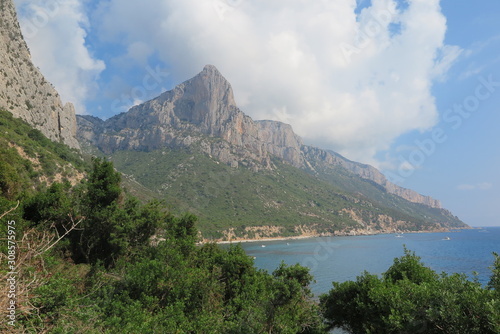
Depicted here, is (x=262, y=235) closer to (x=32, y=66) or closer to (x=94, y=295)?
(x=32, y=66)

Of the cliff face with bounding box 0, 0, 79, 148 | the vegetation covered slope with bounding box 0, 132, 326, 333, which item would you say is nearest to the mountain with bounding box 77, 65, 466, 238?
the cliff face with bounding box 0, 0, 79, 148

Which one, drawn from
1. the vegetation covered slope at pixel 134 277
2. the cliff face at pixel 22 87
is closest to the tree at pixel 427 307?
the vegetation covered slope at pixel 134 277

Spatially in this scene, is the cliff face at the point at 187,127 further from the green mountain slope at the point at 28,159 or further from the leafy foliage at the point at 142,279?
the leafy foliage at the point at 142,279

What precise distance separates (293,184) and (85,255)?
161107 millimetres

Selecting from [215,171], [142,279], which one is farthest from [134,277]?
[215,171]

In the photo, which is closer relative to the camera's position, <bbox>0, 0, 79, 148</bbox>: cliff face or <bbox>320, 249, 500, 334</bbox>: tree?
<bbox>320, 249, 500, 334</bbox>: tree

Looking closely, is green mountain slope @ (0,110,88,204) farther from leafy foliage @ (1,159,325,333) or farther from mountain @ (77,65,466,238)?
mountain @ (77,65,466,238)

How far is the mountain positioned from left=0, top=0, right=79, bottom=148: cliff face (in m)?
41.9

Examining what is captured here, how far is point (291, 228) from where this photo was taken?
435ft

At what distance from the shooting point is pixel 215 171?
142 metres

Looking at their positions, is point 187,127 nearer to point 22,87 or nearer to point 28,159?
point 22,87

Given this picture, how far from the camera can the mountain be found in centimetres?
12356

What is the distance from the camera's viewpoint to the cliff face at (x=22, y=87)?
195ft

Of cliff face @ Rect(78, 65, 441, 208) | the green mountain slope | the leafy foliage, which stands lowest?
the leafy foliage
